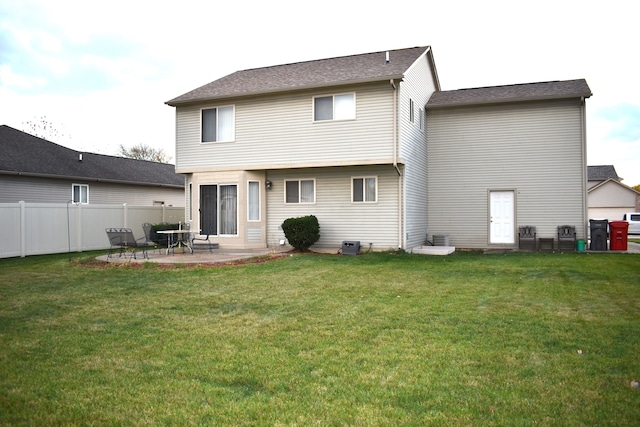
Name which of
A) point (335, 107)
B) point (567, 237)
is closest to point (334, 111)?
point (335, 107)

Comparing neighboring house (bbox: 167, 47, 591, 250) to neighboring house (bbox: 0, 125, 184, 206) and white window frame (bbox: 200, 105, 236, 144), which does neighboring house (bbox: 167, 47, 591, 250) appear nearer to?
white window frame (bbox: 200, 105, 236, 144)

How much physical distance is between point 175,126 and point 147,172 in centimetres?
1112

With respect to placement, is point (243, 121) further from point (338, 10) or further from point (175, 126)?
point (338, 10)

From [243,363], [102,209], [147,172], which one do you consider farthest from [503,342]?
[147,172]

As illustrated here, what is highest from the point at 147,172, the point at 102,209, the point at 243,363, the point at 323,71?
the point at 323,71

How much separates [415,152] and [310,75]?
179 inches

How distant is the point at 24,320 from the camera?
6633 millimetres

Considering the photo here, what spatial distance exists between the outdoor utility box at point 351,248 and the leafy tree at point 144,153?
123 ft

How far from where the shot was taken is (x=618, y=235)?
16.5 metres

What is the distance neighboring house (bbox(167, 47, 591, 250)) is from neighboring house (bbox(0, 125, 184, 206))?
7.83 m

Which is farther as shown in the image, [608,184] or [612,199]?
[608,184]

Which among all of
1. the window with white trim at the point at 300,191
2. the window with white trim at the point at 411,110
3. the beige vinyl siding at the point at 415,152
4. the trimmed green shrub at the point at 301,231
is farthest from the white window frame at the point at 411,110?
the trimmed green shrub at the point at 301,231

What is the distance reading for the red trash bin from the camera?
16.4 m

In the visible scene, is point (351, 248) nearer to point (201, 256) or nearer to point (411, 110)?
point (201, 256)
